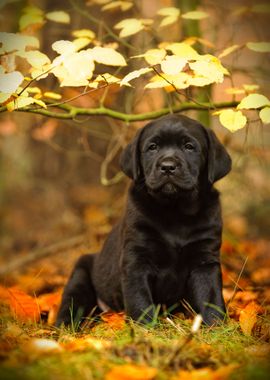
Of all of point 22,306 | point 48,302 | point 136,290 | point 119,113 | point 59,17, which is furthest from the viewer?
point 48,302

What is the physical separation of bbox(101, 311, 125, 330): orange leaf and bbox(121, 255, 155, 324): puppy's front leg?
0.30 feet

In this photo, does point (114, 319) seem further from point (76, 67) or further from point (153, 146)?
point (76, 67)

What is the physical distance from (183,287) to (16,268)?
2.85 meters

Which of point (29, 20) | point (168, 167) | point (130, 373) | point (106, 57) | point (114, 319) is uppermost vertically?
point (29, 20)

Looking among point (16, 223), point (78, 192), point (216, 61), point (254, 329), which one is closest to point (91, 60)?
point (216, 61)

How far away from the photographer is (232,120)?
359cm

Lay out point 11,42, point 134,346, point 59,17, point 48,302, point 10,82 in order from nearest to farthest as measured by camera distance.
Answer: point 134,346 < point 10,82 < point 11,42 < point 59,17 < point 48,302

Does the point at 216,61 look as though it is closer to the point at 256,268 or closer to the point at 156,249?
the point at 156,249

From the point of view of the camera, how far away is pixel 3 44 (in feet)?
11.5

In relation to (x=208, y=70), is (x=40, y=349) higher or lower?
lower

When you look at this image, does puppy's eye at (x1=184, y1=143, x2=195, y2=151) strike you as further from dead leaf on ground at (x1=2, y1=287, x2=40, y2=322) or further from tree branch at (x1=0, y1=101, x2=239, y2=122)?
dead leaf on ground at (x1=2, y1=287, x2=40, y2=322)

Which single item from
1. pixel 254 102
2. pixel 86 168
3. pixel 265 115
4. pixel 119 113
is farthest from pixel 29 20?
pixel 86 168

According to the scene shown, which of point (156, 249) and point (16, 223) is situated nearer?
point (156, 249)

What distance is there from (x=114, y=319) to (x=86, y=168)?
422cm
